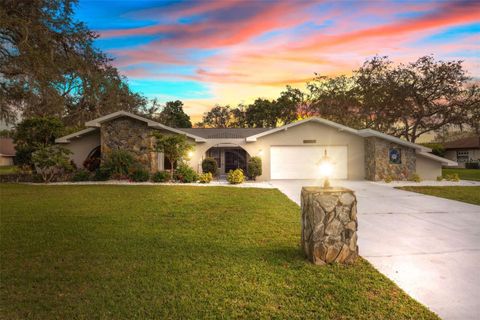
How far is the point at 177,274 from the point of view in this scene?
13.1ft

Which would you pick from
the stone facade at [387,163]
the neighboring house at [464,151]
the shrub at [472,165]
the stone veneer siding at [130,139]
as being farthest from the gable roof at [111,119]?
the neighboring house at [464,151]

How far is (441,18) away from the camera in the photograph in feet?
37.5

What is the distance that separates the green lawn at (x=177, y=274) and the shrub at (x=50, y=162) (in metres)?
10.1

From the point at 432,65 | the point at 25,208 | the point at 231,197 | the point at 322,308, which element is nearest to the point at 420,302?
the point at 322,308

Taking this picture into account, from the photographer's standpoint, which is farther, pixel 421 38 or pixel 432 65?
pixel 432 65

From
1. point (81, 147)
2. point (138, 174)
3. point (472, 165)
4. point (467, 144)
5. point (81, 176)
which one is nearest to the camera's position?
point (138, 174)

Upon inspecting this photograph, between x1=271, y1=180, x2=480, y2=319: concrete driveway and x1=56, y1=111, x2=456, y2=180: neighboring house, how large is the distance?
348 inches

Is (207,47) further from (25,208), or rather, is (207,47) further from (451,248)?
(451,248)

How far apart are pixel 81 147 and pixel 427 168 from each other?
21.9 meters

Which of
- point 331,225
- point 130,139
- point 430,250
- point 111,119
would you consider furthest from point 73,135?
point 430,250

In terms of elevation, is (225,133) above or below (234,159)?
above

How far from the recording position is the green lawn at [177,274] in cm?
314

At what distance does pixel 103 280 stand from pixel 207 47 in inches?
499

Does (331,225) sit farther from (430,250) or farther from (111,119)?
(111,119)
